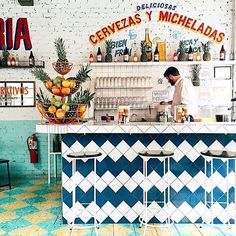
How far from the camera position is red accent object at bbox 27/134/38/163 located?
6754 millimetres

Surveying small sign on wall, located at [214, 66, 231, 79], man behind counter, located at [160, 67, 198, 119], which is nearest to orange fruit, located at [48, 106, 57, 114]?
man behind counter, located at [160, 67, 198, 119]

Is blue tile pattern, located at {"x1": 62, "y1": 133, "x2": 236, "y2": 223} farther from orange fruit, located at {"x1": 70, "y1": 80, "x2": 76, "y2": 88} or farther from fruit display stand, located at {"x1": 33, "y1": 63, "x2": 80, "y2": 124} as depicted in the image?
orange fruit, located at {"x1": 70, "y1": 80, "x2": 76, "y2": 88}

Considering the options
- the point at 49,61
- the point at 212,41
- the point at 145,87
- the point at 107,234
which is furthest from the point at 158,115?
the point at 107,234

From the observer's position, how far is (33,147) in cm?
678

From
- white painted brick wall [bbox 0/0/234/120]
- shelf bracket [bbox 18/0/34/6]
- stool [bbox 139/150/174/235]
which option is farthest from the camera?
white painted brick wall [bbox 0/0/234/120]

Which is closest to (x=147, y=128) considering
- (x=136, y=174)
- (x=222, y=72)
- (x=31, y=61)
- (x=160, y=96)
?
(x=136, y=174)

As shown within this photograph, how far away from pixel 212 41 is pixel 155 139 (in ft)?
11.4

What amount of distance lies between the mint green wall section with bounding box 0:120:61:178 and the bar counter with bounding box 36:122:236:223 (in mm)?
2811

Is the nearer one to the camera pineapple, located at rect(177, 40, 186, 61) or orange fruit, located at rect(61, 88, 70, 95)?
orange fruit, located at rect(61, 88, 70, 95)

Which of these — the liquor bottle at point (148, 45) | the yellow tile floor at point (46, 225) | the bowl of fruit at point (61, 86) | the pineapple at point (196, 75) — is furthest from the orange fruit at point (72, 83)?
the pineapple at point (196, 75)

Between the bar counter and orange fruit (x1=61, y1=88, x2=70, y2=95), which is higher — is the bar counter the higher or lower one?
the lower one

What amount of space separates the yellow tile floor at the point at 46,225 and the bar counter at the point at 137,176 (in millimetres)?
168

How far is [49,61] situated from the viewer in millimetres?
6895

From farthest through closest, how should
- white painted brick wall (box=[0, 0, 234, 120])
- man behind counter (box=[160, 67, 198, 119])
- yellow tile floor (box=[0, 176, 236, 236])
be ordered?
white painted brick wall (box=[0, 0, 234, 120]) < man behind counter (box=[160, 67, 198, 119]) < yellow tile floor (box=[0, 176, 236, 236])
